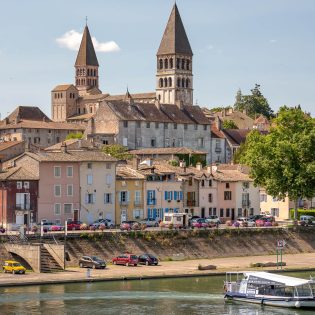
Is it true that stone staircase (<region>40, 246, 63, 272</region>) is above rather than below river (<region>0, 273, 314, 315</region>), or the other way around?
above


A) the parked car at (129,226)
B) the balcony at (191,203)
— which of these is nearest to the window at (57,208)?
the parked car at (129,226)

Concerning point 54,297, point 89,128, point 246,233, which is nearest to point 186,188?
point 246,233

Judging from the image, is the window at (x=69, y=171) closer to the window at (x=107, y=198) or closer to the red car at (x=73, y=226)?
the window at (x=107, y=198)

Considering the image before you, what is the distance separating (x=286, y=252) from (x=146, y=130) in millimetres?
81106

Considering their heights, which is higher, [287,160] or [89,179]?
[287,160]

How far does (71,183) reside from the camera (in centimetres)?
10988

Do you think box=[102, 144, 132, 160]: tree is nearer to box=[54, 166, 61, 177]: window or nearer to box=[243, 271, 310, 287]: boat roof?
box=[54, 166, 61, 177]: window

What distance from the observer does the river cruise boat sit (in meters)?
77.2

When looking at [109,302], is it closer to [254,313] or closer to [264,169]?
[254,313]

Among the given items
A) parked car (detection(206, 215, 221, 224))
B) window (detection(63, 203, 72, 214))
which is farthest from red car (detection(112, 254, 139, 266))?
parked car (detection(206, 215, 221, 224))

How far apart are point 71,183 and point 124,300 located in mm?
35114

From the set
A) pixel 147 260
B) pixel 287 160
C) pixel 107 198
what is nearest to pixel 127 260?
pixel 147 260

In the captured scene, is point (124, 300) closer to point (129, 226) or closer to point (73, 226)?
point (129, 226)

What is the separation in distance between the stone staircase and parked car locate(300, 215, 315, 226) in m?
36.8
